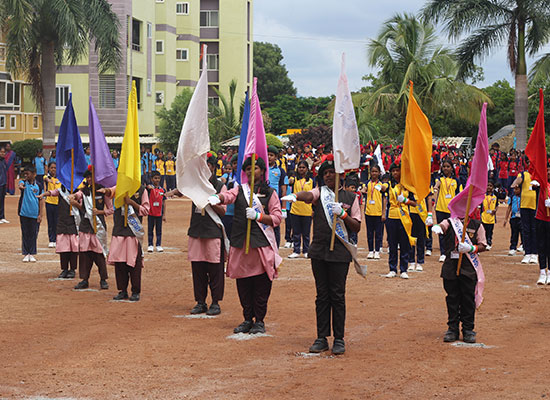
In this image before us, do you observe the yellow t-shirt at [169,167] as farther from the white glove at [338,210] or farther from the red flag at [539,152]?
the white glove at [338,210]

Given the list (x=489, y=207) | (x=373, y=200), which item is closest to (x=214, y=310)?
(x=373, y=200)

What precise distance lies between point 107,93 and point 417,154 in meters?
37.8

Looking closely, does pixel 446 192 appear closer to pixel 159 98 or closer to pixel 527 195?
pixel 527 195

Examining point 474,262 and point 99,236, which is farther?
point 99,236

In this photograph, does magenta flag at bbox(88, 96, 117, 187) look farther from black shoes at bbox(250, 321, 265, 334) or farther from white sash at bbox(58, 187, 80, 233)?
black shoes at bbox(250, 321, 265, 334)

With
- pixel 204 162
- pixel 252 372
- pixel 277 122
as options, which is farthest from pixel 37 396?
pixel 277 122

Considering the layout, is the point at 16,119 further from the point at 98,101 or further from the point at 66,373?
the point at 66,373

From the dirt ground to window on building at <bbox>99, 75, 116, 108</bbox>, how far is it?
3339 centimetres

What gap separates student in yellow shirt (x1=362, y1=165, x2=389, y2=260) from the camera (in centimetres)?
1588

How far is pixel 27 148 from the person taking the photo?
43.4 metres

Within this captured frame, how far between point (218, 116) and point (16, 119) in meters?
11.0

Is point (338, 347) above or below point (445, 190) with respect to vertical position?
below

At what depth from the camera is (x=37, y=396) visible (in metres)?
6.91

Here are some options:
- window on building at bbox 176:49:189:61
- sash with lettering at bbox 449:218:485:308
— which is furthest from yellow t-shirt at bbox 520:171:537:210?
window on building at bbox 176:49:189:61
